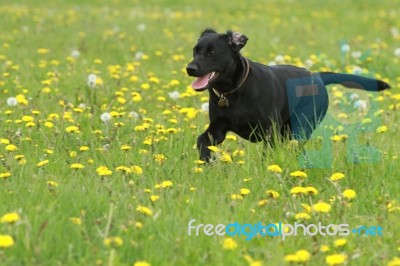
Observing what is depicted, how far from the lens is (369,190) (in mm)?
4398

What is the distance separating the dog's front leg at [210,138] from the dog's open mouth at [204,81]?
0.33 metres

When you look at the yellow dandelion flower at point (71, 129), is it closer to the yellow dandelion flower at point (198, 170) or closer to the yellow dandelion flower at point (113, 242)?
the yellow dandelion flower at point (198, 170)

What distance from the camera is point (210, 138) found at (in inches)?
213

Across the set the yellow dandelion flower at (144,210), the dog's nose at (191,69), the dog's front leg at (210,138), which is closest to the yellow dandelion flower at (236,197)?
the yellow dandelion flower at (144,210)

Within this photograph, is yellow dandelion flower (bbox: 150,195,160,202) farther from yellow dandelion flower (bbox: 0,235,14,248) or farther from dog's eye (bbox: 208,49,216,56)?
dog's eye (bbox: 208,49,216,56)

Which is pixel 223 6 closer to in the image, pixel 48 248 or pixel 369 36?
pixel 369 36

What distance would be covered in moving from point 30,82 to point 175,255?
542 centimetres

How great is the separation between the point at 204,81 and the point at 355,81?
169cm

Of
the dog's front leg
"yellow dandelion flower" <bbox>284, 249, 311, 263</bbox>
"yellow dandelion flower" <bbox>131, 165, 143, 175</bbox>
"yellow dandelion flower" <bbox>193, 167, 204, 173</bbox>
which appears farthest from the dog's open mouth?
"yellow dandelion flower" <bbox>284, 249, 311, 263</bbox>

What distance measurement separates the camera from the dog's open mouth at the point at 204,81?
5484 mm

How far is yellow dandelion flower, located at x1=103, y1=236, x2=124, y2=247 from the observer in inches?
126

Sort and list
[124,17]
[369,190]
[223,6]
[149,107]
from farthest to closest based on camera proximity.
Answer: [223,6] < [124,17] < [149,107] < [369,190]

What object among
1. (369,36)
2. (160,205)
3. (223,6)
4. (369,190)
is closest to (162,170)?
(160,205)

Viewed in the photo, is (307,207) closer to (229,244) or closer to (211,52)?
(229,244)
